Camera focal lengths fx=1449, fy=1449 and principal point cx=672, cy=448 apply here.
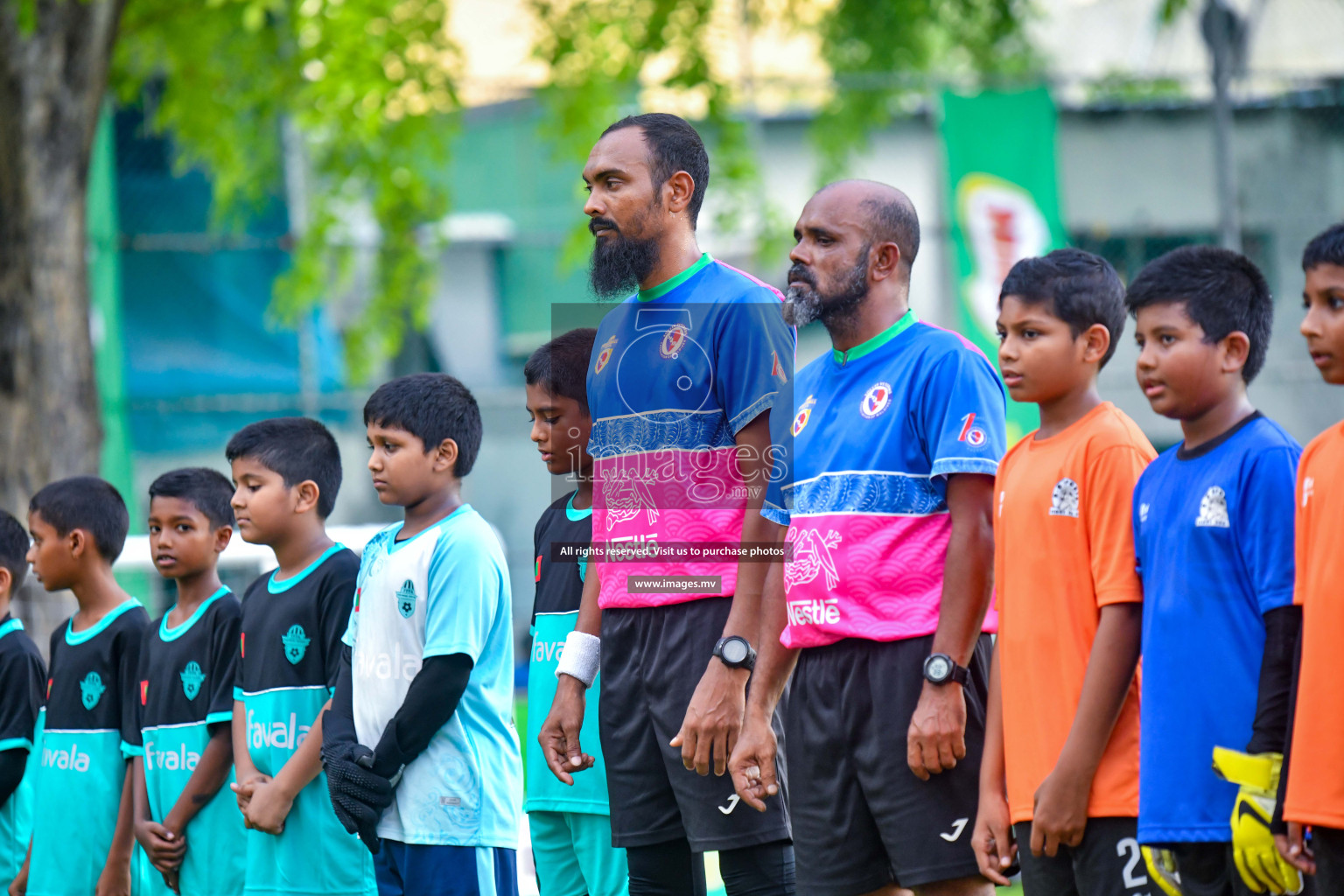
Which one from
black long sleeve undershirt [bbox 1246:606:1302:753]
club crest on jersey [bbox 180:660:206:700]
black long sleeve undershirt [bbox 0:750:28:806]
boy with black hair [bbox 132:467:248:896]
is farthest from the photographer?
black long sleeve undershirt [bbox 0:750:28:806]

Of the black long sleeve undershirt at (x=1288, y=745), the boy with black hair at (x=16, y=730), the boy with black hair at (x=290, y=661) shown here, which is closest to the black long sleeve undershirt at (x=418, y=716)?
the boy with black hair at (x=290, y=661)

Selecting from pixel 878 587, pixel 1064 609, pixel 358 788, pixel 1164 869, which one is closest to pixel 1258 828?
pixel 1164 869

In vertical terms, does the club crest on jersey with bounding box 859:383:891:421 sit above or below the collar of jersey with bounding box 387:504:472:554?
above

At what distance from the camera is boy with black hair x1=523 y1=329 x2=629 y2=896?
12.8 ft

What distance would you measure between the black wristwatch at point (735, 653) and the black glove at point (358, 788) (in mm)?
1030

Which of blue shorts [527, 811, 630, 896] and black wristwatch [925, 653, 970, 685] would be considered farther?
blue shorts [527, 811, 630, 896]

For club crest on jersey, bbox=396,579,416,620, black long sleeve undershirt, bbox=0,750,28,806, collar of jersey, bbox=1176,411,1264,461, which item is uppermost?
collar of jersey, bbox=1176,411,1264,461

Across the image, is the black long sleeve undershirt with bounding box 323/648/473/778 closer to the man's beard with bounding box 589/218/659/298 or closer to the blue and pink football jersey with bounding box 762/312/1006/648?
the blue and pink football jersey with bounding box 762/312/1006/648

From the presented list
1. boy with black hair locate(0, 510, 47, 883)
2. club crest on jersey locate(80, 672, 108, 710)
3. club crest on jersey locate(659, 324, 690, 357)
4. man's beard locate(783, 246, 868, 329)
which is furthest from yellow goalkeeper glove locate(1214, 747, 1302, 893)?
boy with black hair locate(0, 510, 47, 883)

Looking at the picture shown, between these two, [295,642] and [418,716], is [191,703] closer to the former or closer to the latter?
[295,642]

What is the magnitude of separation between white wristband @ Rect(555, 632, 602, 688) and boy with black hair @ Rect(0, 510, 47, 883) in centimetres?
223

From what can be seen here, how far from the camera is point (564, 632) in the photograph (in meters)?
4.08

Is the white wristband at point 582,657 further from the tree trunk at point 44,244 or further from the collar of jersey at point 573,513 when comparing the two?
the tree trunk at point 44,244

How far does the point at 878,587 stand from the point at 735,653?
348 mm
